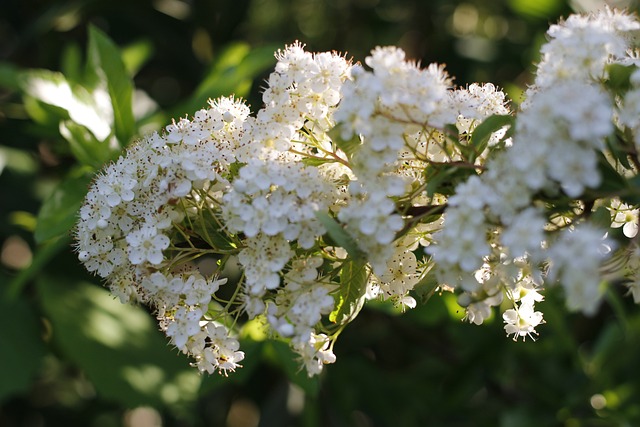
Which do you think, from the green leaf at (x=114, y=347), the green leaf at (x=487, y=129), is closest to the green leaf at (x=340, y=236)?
the green leaf at (x=487, y=129)

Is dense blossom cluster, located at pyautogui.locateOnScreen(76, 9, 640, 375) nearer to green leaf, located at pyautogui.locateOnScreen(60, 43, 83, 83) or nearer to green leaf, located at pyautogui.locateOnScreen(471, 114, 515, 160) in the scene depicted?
green leaf, located at pyautogui.locateOnScreen(471, 114, 515, 160)

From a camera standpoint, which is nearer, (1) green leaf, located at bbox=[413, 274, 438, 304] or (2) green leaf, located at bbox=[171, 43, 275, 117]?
(1) green leaf, located at bbox=[413, 274, 438, 304]

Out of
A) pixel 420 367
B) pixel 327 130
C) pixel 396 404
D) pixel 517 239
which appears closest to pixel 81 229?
pixel 327 130

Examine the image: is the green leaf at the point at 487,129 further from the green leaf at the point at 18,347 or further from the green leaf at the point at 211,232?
the green leaf at the point at 18,347

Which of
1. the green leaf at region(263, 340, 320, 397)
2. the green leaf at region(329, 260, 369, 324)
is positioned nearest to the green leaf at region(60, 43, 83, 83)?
the green leaf at region(263, 340, 320, 397)

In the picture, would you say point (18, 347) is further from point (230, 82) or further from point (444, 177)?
point (444, 177)

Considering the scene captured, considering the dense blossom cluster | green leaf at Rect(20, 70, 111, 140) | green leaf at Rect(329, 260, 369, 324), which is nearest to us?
the dense blossom cluster

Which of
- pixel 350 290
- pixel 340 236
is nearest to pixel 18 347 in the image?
pixel 350 290
